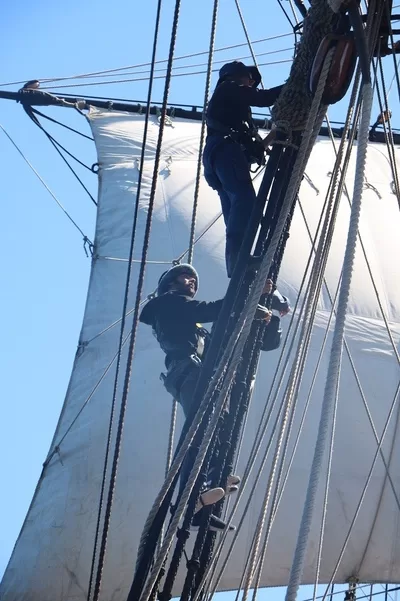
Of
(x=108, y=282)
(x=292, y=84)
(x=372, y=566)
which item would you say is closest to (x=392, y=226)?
(x=108, y=282)

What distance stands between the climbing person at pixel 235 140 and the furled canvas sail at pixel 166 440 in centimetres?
550

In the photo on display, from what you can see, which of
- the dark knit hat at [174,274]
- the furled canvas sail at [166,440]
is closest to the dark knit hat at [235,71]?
the dark knit hat at [174,274]

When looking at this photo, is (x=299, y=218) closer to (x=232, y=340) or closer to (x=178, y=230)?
(x=178, y=230)

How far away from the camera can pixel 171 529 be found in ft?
12.0

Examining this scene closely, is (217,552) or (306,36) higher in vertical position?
(306,36)

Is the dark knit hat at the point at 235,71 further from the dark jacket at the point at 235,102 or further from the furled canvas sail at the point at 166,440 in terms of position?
the furled canvas sail at the point at 166,440

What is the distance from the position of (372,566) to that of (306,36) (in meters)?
7.15

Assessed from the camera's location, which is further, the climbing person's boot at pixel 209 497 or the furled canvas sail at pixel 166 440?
the furled canvas sail at pixel 166 440

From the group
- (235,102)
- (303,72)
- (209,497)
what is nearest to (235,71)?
(235,102)

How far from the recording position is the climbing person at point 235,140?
475 cm

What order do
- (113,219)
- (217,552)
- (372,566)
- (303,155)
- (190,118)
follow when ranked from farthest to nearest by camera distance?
1. (190,118)
2. (113,219)
3. (372,566)
4. (217,552)
5. (303,155)

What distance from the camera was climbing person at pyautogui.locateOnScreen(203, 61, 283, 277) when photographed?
187 inches

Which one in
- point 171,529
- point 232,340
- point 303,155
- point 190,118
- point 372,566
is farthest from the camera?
point 190,118

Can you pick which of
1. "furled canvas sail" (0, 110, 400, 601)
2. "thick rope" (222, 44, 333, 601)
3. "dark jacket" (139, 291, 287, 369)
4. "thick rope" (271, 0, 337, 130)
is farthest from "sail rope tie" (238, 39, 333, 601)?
"furled canvas sail" (0, 110, 400, 601)
